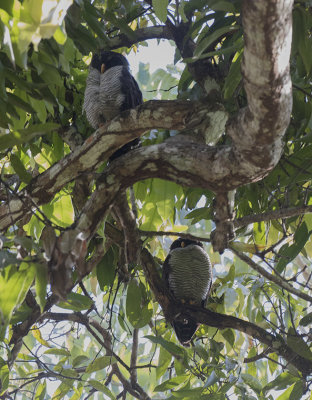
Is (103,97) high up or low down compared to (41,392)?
up

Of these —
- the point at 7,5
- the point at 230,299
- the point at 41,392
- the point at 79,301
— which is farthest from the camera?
the point at 41,392

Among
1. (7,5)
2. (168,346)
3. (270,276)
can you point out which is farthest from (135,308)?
(7,5)

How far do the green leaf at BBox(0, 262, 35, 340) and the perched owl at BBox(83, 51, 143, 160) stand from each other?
773 millimetres

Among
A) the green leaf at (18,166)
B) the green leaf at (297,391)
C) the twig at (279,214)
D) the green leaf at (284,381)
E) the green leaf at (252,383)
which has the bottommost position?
the green leaf at (297,391)

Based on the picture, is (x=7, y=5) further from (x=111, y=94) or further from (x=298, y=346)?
(x=298, y=346)

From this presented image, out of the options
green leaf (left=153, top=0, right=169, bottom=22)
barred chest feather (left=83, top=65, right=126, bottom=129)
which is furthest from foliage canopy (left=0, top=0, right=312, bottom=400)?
barred chest feather (left=83, top=65, right=126, bottom=129)

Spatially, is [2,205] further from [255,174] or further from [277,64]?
[277,64]

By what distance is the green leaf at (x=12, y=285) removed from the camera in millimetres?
1270

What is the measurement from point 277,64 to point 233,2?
0.36 m

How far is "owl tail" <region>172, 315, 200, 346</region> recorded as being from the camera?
2234 mm

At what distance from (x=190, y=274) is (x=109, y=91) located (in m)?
0.78

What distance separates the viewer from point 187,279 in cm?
237

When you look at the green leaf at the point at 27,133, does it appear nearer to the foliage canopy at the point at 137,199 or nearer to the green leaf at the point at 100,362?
the foliage canopy at the point at 137,199

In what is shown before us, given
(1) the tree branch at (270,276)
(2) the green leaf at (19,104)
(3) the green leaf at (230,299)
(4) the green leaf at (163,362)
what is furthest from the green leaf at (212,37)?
(4) the green leaf at (163,362)
